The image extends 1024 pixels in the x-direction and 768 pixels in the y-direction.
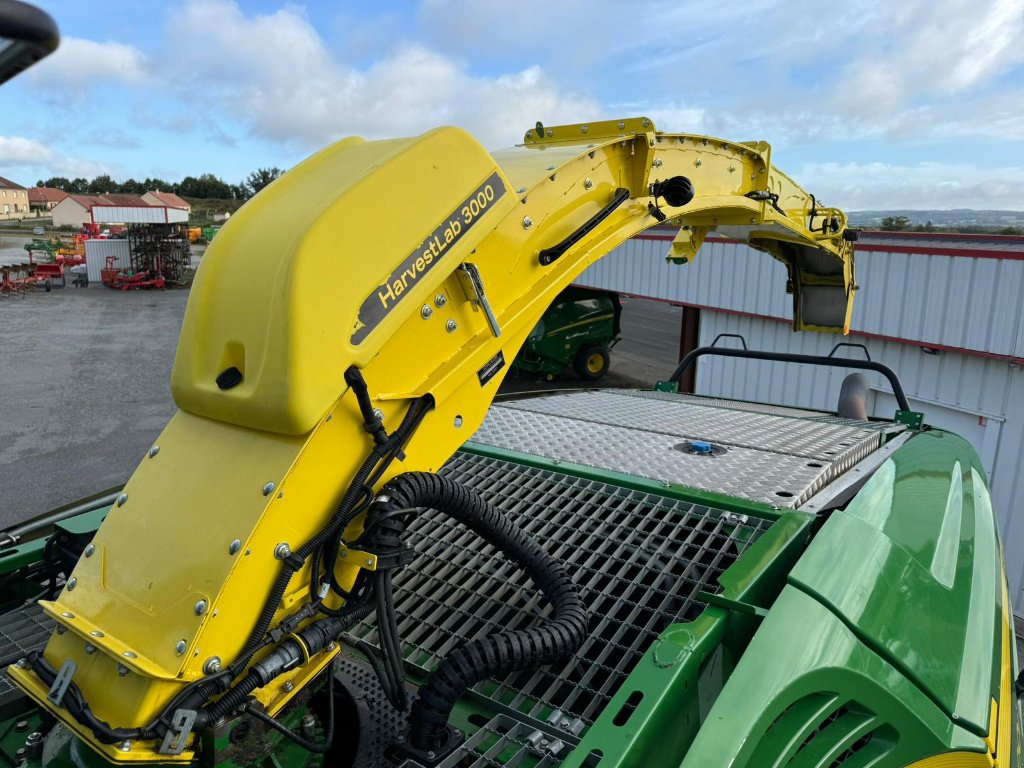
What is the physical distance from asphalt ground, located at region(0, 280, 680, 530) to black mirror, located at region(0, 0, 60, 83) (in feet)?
24.0

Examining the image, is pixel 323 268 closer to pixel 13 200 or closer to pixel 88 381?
pixel 88 381

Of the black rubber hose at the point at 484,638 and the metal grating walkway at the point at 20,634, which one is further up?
the black rubber hose at the point at 484,638

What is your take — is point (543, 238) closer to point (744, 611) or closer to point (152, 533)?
point (744, 611)

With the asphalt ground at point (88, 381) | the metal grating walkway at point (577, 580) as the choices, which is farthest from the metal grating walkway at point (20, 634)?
the asphalt ground at point (88, 381)

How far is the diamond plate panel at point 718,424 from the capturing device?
3.34 meters

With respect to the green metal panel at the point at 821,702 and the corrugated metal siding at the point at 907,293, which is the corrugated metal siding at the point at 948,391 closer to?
the corrugated metal siding at the point at 907,293

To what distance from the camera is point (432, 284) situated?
1.78 meters

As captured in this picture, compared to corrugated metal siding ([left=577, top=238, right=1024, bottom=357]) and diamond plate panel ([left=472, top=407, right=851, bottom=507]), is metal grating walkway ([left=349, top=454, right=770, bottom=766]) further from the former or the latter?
corrugated metal siding ([left=577, top=238, right=1024, bottom=357])

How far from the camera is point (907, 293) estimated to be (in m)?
8.26

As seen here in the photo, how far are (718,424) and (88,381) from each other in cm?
1322

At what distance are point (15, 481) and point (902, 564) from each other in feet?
29.7

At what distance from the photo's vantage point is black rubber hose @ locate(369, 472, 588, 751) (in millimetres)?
1789

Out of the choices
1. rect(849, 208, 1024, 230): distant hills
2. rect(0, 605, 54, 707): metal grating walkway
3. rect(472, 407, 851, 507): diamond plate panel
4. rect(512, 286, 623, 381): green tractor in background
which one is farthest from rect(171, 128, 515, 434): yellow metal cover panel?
rect(849, 208, 1024, 230): distant hills

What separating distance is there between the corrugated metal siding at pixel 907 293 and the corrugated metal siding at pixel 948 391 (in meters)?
0.26
